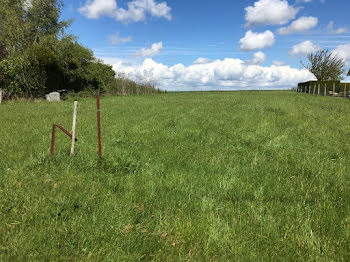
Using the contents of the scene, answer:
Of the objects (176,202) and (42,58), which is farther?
(42,58)

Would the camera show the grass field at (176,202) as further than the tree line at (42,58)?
No

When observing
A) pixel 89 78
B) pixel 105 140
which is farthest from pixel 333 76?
pixel 105 140

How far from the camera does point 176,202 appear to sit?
3.54m

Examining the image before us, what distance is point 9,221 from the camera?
9.80 ft

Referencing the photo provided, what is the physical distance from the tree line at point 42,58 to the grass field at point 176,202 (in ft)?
59.0

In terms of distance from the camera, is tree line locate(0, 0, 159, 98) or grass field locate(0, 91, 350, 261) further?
tree line locate(0, 0, 159, 98)

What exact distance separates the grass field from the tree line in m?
18.0

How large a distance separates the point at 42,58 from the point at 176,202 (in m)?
23.1

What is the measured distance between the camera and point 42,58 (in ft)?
71.1

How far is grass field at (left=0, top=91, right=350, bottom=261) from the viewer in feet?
8.48

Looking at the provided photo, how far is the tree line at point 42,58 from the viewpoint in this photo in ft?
68.9

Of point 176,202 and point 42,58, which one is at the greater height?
point 42,58

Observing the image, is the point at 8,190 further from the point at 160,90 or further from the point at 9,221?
the point at 160,90

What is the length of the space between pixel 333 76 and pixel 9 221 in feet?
226
